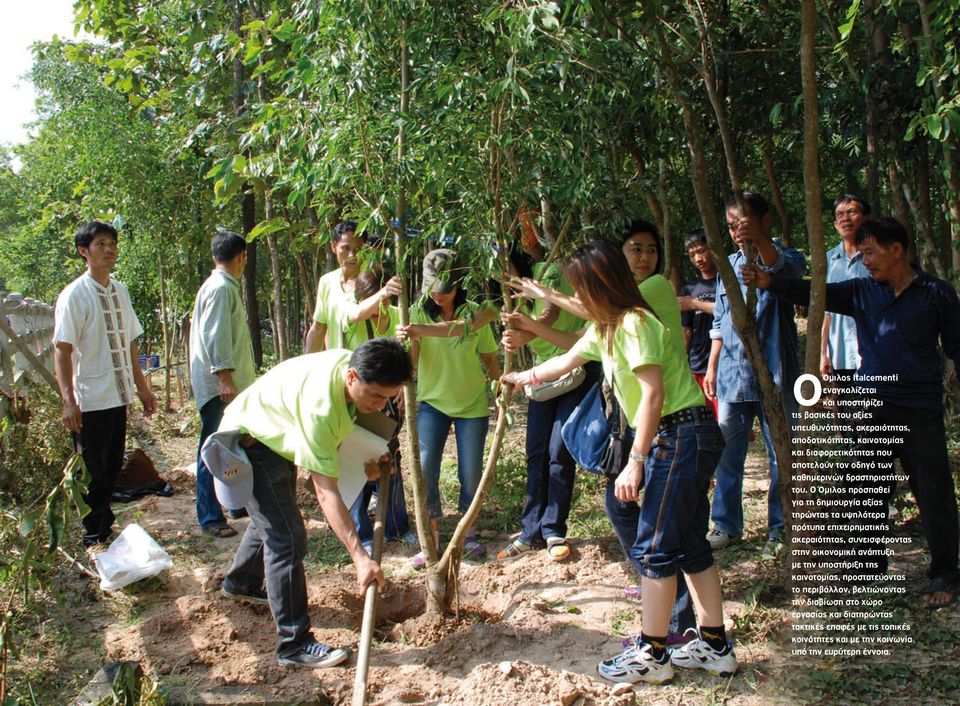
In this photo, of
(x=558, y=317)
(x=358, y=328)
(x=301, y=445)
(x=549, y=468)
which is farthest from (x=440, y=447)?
(x=301, y=445)

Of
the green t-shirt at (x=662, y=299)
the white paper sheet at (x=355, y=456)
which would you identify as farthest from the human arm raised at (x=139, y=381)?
the green t-shirt at (x=662, y=299)

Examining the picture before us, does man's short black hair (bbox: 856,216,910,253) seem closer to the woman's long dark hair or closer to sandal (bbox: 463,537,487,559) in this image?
the woman's long dark hair

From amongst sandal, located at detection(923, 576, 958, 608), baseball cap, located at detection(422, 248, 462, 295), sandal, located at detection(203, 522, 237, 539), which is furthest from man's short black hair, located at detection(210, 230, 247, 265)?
sandal, located at detection(923, 576, 958, 608)

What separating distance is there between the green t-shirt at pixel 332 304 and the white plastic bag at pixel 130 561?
56.8 inches

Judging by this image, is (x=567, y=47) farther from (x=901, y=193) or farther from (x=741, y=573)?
(x=901, y=193)

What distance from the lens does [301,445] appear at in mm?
3131

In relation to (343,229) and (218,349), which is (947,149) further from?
(218,349)

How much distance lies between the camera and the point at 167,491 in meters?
6.00

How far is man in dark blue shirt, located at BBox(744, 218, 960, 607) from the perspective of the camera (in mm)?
3646

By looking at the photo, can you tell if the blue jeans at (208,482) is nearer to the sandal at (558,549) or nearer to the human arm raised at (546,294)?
the sandal at (558,549)

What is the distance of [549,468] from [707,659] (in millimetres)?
1542

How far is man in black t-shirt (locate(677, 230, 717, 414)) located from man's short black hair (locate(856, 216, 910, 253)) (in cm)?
116

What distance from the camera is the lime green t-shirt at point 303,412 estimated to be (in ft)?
10.2

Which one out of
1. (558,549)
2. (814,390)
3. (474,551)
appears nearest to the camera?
(814,390)
